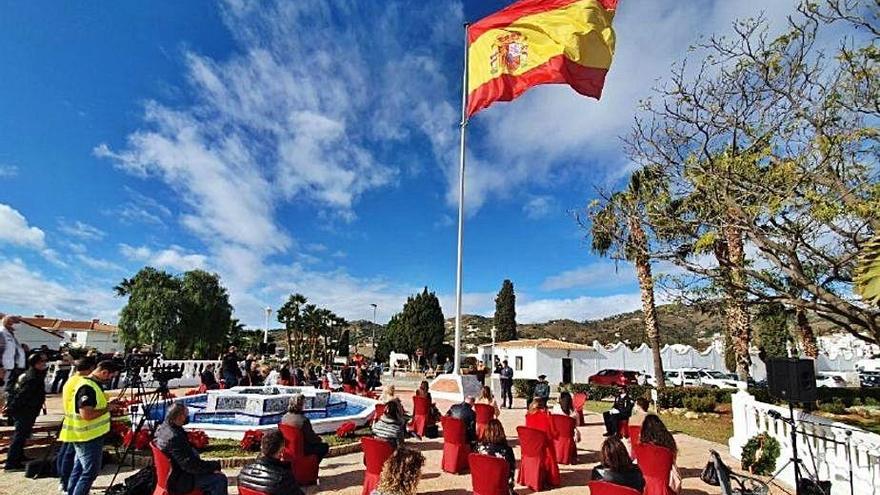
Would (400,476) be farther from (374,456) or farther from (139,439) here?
(139,439)

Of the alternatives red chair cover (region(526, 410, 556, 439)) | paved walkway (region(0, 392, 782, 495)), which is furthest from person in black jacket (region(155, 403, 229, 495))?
red chair cover (region(526, 410, 556, 439))

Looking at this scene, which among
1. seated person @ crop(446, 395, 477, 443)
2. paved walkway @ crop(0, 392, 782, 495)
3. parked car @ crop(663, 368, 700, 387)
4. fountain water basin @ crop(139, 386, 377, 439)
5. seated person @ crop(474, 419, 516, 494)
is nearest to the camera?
seated person @ crop(474, 419, 516, 494)

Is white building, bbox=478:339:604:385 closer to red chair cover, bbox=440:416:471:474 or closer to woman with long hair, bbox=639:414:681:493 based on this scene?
red chair cover, bbox=440:416:471:474

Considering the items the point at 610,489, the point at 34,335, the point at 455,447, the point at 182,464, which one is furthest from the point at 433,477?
the point at 34,335

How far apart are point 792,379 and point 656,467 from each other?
2.81 m

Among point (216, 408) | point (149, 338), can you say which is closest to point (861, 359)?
point (216, 408)

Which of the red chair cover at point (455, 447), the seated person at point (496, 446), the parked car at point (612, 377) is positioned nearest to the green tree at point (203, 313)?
the parked car at point (612, 377)

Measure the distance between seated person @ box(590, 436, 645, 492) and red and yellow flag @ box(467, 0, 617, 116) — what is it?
8.97 m

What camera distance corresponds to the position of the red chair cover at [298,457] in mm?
7062

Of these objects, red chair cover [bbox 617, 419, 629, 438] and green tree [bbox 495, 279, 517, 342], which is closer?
red chair cover [bbox 617, 419, 629, 438]

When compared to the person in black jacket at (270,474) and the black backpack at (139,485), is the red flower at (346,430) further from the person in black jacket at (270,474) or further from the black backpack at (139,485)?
the person in black jacket at (270,474)

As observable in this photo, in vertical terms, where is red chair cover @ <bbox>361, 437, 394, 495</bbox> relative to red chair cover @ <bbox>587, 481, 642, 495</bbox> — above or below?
below

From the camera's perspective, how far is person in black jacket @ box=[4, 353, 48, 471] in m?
7.30

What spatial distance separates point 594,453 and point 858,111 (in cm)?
839
